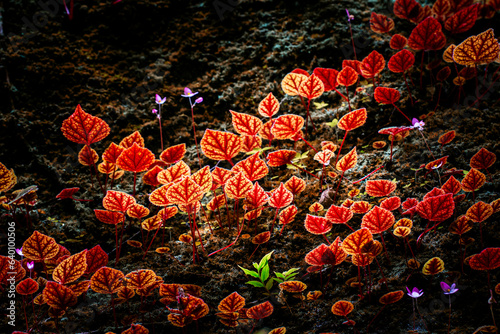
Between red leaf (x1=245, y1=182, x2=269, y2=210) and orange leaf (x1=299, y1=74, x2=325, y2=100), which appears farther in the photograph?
orange leaf (x1=299, y1=74, x2=325, y2=100)

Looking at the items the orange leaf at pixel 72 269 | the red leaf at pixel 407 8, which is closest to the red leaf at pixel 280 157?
the orange leaf at pixel 72 269

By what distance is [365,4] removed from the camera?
2.33m

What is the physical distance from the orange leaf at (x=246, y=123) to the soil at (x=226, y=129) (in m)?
0.34

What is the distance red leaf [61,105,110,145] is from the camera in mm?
1303

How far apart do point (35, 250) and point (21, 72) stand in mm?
1401

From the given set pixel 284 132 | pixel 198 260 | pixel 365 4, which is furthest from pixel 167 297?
pixel 365 4

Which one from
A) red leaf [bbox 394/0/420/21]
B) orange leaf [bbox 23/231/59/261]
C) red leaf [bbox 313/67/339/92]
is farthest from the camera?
red leaf [bbox 394/0/420/21]

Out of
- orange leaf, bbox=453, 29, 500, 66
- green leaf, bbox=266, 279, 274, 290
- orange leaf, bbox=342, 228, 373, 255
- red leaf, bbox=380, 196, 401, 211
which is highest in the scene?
orange leaf, bbox=453, 29, 500, 66

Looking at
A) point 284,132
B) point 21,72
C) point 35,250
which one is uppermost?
point 21,72

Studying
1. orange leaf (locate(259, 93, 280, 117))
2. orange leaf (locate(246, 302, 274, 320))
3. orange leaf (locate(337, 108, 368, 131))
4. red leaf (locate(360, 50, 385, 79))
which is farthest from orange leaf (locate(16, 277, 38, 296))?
red leaf (locate(360, 50, 385, 79))

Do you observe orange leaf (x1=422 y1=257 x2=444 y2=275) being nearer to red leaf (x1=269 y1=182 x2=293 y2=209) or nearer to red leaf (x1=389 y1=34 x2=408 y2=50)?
red leaf (x1=269 y1=182 x2=293 y2=209)

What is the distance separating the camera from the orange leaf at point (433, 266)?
1.02 m

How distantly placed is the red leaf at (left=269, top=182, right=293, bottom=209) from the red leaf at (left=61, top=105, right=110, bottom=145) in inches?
32.4

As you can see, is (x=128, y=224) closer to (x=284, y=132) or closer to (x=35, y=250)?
(x=35, y=250)
